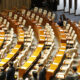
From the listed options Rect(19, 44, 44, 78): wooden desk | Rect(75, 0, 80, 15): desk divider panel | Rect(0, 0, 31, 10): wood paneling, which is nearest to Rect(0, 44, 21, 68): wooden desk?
Rect(19, 44, 44, 78): wooden desk

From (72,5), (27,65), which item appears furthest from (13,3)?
(27,65)

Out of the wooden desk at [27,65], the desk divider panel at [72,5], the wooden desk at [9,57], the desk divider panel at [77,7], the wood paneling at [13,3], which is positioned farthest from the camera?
the wood paneling at [13,3]

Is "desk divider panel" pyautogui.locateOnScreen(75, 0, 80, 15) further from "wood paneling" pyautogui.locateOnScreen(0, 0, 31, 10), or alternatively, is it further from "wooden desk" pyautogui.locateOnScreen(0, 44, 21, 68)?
"wooden desk" pyautogui.locateOnScreen(0, 44, 21, 68)

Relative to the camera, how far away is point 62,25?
1070 centimetres

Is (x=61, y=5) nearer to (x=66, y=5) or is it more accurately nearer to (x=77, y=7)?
(x=66, y=5)

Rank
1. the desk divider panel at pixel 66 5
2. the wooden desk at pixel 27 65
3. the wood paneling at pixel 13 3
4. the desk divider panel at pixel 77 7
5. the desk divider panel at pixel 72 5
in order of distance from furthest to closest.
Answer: the wood paneling at pixel 13 3
the desk divider panel at pixel 66 5
the desk divider panel at pixel 72 5
the desk divider panel at pixel 77 7
the wooden desk at pixel 27 65

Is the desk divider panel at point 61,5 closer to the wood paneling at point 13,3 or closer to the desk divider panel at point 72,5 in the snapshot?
the desk divider panel at point 72,5

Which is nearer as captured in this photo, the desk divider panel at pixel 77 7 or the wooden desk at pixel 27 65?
the wooden desk at pixel 27 65

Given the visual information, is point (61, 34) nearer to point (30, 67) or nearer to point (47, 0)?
point (30, 67)

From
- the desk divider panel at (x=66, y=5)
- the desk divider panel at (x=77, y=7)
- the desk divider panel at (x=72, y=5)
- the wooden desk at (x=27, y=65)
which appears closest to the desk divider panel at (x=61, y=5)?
the desk divider panel at (x=66, y=5)

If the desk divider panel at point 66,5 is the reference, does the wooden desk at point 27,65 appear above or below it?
below

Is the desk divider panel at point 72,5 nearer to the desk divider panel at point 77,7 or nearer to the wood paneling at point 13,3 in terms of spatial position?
the desk divider panel at point 77,7

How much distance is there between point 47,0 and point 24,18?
302 centimetres

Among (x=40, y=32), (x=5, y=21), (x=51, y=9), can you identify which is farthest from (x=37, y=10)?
(x=40, y=32)
